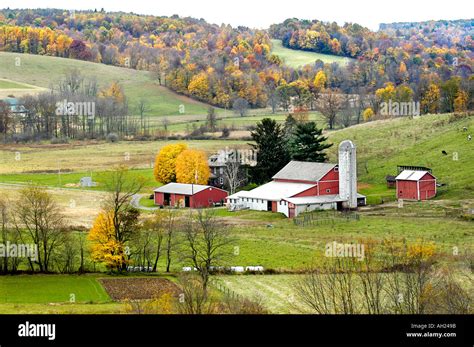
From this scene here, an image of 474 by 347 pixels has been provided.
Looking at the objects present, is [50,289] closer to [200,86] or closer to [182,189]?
[182,189]

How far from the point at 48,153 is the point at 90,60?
150 feet

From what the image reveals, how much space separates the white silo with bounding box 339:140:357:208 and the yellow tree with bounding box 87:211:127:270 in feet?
43.7

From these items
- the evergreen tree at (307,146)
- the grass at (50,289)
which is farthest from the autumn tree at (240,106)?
the grass at (50,289)

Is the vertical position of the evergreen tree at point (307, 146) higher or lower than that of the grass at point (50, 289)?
higher

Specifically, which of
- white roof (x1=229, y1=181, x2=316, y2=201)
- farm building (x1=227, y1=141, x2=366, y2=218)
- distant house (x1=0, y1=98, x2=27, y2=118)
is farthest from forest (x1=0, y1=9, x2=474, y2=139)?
distant house (x1=0, y1=98, x2=27, y2=118)

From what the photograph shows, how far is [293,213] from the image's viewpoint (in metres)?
32.8

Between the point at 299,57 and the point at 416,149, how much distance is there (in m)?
22.9

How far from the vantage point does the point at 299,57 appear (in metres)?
62.4

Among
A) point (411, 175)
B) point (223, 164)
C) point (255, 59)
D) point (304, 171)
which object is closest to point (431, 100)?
point (223, 164)

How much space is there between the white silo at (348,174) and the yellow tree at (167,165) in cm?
919

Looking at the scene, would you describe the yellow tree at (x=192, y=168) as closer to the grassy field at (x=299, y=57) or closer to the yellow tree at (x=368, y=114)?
the grassy field at (x=299, y=57)

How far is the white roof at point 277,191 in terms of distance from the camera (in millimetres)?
34109

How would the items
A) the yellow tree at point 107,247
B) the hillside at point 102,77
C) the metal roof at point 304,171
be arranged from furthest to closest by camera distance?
the hillside at point 102,77, the metal roof at point 304,171, the yellow tree at point 107,247
